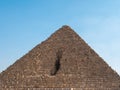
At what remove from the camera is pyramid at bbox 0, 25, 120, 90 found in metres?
39.6

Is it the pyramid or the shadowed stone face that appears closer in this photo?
the pyramid

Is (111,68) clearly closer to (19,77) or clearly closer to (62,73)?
(62,73)

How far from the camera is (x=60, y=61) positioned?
40.3m

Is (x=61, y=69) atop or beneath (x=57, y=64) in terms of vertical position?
beneath

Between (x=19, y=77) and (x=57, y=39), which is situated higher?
(x=57, y=39)

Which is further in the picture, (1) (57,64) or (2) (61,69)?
(1) (57,64)

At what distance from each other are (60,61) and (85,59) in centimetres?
159

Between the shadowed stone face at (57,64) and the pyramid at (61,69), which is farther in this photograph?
the shadowed stone face at (57,64)

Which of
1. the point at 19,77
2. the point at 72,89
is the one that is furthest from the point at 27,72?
the point at 72,89

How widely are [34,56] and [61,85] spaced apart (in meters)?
2.83

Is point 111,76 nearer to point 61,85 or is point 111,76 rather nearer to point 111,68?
point 111,68

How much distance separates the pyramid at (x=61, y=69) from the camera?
39.6 meters

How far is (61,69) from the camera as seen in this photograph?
131ft

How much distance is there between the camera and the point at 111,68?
131 feet
